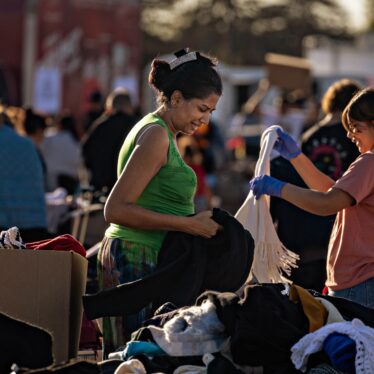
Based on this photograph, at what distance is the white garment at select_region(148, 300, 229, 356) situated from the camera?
4.40 meters

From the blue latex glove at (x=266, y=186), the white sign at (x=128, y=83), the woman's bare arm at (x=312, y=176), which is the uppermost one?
the blue latex glove at (x=266, y=186)

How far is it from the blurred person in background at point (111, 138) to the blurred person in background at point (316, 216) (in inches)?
120

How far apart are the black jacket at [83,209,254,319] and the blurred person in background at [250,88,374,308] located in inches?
17.2

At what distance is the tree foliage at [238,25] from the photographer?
43.7m

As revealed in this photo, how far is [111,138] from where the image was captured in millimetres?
10836

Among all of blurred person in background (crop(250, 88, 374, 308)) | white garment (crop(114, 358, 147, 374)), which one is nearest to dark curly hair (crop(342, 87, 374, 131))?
blurred person in background (crop(250, 88, 374, 308))

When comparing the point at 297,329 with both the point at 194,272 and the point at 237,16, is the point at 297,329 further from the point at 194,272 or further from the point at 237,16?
the point at 237,16

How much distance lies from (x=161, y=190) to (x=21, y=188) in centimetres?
287

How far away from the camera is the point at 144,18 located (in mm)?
44000

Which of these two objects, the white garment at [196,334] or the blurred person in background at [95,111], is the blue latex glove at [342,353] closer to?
the white garment at [196,334]

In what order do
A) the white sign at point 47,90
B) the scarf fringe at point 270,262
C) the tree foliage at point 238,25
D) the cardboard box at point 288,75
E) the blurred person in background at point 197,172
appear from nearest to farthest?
the scarf fringe at point 270,262 < the blurred person in background at point 197,172 < the cardboard box at point 288,75 < the white sign at point 47,90 < the tree foliage at point 238,25

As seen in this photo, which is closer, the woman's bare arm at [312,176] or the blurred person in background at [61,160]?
the woman's bare arm at [312,176]

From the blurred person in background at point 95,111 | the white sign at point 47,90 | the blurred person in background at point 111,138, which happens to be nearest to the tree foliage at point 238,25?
the white sign at point 47,90

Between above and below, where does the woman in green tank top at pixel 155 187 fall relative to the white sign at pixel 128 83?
above
